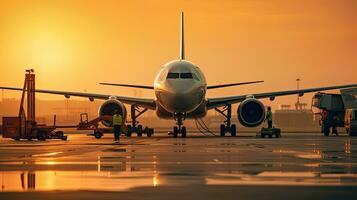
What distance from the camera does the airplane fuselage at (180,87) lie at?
41.6m

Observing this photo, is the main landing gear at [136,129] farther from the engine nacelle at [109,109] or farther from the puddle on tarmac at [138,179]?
the puddle on tarmac at [138,179]

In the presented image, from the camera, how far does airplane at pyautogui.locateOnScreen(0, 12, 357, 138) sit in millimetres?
41906

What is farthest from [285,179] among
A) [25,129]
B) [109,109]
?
[109,109]

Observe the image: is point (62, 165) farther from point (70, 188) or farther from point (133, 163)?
point (70, 188)

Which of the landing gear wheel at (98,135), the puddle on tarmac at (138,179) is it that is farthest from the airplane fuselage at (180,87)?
the puddle on tarmac at (138,179)

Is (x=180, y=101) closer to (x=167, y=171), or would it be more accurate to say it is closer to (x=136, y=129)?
(x=136, y=129)

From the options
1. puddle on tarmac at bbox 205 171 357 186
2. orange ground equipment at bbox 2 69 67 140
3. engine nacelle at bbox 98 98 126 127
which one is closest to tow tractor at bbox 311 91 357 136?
engine nacelle at bbox 98 98 126 127

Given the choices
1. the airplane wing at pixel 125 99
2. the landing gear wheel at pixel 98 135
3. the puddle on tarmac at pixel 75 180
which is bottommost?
the puddle on tarmac at pixel 75 180

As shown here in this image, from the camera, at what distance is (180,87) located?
4150 centimetres

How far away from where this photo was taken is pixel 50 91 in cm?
5006

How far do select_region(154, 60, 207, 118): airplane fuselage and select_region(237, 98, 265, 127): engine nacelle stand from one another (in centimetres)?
257

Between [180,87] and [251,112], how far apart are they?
598 cm

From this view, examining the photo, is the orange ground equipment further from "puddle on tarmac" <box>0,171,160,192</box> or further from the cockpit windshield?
"puddle on tarmac" <box>0,171,160,192</box>

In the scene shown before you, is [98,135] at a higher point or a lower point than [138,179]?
higher
